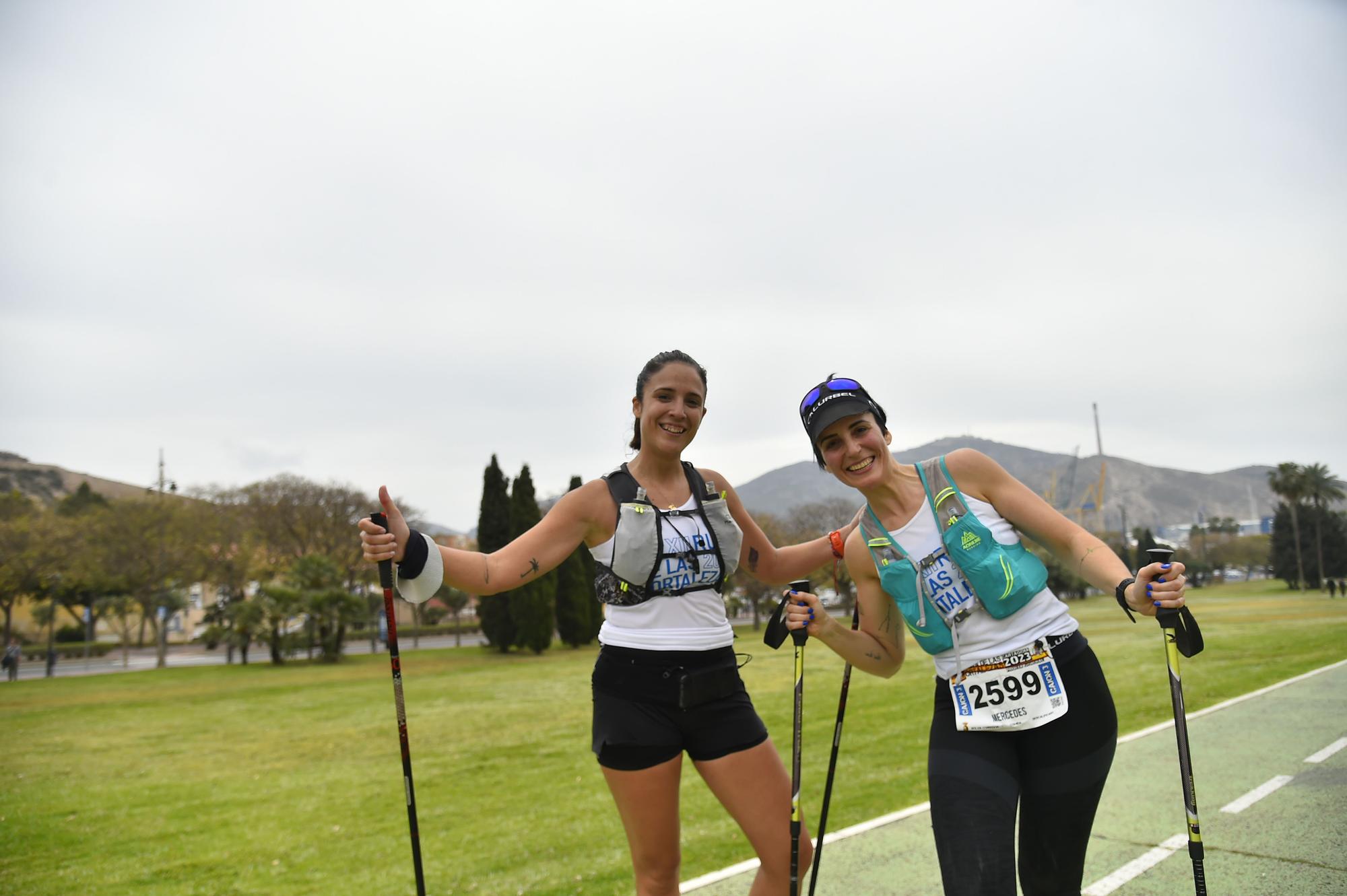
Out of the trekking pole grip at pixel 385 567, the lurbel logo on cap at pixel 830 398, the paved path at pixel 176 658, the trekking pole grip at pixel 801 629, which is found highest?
the lurbel logo on cap at pixel 830 398

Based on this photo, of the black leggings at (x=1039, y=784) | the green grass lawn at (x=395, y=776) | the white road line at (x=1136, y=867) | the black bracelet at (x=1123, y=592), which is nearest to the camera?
the black leggings at (x=1039, y=784)

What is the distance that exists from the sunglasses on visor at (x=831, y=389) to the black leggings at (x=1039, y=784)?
102cm

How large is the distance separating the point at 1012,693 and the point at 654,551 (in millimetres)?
1173

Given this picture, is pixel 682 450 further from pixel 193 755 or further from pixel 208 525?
pixel 208 525

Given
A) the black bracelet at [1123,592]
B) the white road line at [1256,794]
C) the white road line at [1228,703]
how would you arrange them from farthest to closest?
1. the white road line at [1228,703]
2. the white road line at [1256,794]
3. the black bracelet at [1123,592]

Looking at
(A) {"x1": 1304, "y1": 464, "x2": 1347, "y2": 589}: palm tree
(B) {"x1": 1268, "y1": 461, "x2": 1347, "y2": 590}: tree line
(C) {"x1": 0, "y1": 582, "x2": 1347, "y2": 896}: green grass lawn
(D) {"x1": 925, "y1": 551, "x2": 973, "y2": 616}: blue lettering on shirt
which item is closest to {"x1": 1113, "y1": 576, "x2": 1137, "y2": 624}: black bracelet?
(D) {"x1": 925, "y1": 551, "x2": 973, "y2": 616}: blue lettering on shirt

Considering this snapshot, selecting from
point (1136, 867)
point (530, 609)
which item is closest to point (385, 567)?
point (1136, 867)

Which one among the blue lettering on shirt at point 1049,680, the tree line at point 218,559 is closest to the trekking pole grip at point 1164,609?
the blue lettering on shirt at point 1049,680

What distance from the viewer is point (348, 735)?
14547 mm

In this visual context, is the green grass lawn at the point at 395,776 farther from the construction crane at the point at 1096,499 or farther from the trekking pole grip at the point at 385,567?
the construction crane at the point at 1096,499

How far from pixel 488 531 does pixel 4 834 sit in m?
26.5

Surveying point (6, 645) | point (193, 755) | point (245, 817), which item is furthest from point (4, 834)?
point (6, 645)

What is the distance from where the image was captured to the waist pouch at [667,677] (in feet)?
9.23

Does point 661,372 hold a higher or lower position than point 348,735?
higher
